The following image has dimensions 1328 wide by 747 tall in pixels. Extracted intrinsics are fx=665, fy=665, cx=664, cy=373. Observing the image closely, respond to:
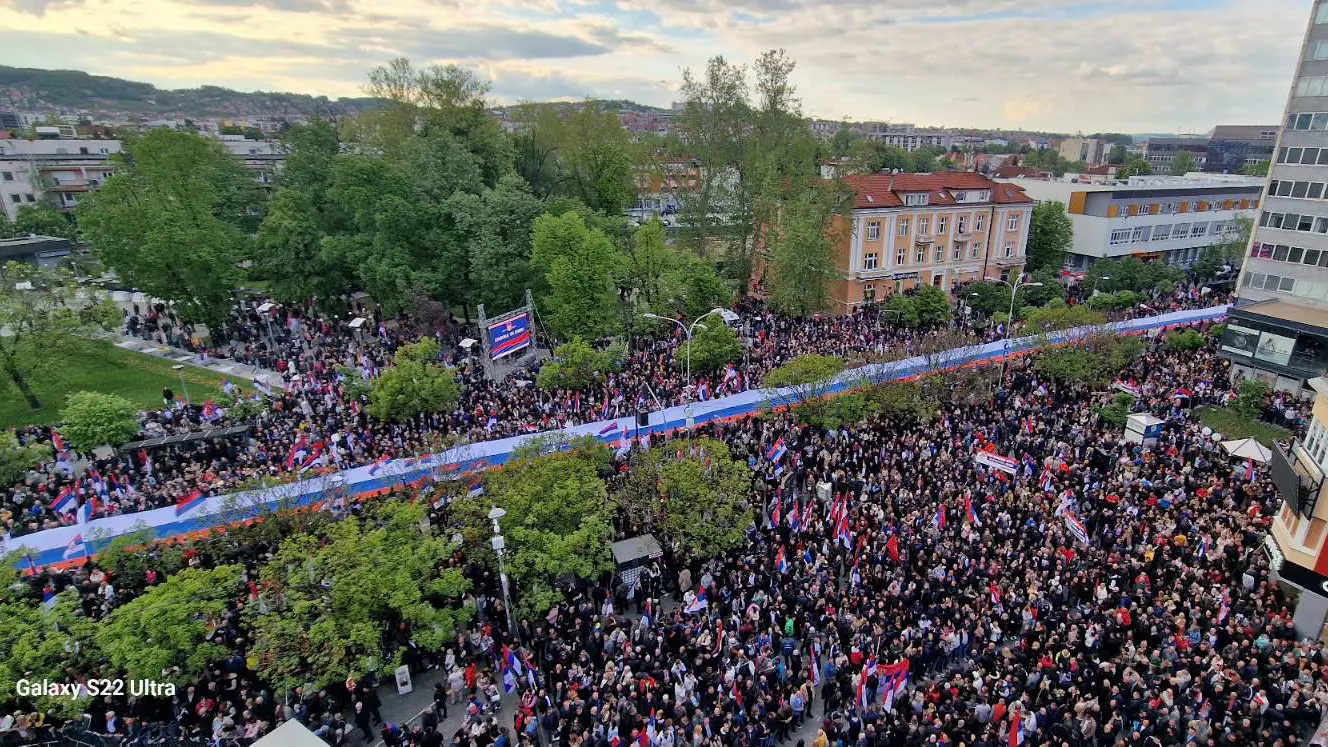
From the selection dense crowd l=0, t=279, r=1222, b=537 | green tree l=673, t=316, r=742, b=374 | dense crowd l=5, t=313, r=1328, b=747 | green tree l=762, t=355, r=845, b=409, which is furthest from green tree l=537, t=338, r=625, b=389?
dense crowd l=5, t=313, r=1328, b=747

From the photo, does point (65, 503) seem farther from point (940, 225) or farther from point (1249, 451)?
point (940, 225)

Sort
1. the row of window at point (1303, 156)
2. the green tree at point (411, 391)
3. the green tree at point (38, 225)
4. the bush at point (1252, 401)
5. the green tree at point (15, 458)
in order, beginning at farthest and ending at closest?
the green tree at point (38, 225), the row of window at point (1303, 156), the bush at point (1252, 401), the green tree at point (411, 391), the green tree at point (15, 458)

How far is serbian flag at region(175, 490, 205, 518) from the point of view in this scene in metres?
18.9

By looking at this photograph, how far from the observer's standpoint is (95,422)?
73.9 ft

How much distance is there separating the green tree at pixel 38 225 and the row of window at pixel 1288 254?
86350 millimetres

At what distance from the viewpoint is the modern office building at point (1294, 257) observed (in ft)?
95.6

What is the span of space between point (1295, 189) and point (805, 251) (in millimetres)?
24266

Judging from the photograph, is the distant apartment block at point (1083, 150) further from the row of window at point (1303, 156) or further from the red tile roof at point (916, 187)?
the row of window at point (1303, 156)

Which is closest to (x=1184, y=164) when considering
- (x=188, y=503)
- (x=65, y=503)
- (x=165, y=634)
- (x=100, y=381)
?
(x=188, y=503)

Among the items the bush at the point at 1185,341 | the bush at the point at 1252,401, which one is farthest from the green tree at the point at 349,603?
the bush at the point at 1185,341

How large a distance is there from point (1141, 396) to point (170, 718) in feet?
108

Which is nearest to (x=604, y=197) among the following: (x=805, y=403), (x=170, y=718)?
(x=805, y=403)

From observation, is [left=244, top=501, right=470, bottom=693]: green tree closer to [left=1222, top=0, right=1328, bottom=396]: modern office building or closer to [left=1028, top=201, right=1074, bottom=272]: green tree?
[left=1222, top=0, right=1328, bottom=396]: modern office building

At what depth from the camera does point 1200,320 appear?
37.5 metres
